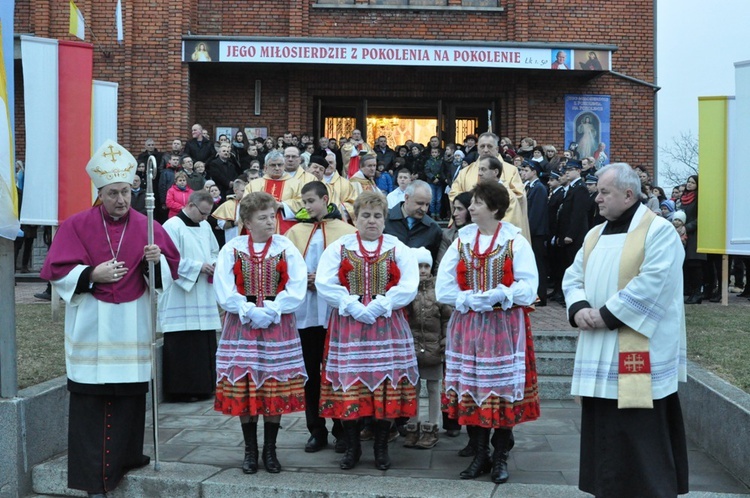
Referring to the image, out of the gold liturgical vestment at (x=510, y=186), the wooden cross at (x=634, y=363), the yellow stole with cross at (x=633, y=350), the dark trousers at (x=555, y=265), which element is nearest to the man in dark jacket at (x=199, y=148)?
the dark trousers at (x=555, y=265)

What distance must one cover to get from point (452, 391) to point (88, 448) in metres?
2.51

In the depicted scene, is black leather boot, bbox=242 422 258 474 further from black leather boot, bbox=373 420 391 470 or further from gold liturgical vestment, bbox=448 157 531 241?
gold liturgical vestment, bbox=448 157 531 241

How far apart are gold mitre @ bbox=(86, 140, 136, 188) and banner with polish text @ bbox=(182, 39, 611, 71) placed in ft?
46.0

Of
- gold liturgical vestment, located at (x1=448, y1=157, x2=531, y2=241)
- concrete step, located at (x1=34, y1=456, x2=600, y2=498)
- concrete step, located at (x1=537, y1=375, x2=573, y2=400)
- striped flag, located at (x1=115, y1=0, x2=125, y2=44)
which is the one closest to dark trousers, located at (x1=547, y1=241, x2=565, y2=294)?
gold liturgical vestment, located at (x1=448, y1=157, x2=531, y2=241)

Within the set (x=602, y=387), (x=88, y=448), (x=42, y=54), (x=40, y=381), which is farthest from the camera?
(x=42, y=54)

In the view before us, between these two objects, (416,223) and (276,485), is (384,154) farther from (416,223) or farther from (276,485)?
(276,485)

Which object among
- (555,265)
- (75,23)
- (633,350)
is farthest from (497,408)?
(75,23)

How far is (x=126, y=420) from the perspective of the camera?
623 centimetres

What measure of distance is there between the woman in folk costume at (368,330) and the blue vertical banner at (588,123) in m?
15.6

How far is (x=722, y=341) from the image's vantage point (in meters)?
8.91

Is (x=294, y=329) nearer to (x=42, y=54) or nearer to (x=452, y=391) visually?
(x=452, y=391)

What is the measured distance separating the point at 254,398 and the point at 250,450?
43 cm

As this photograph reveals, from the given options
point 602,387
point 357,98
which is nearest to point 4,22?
point 602,387

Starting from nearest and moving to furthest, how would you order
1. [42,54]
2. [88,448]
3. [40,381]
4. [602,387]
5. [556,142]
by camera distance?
1. [602,387]
2. [88,448]
3. [40,381]
4. [42,54]
5. [556,142]
